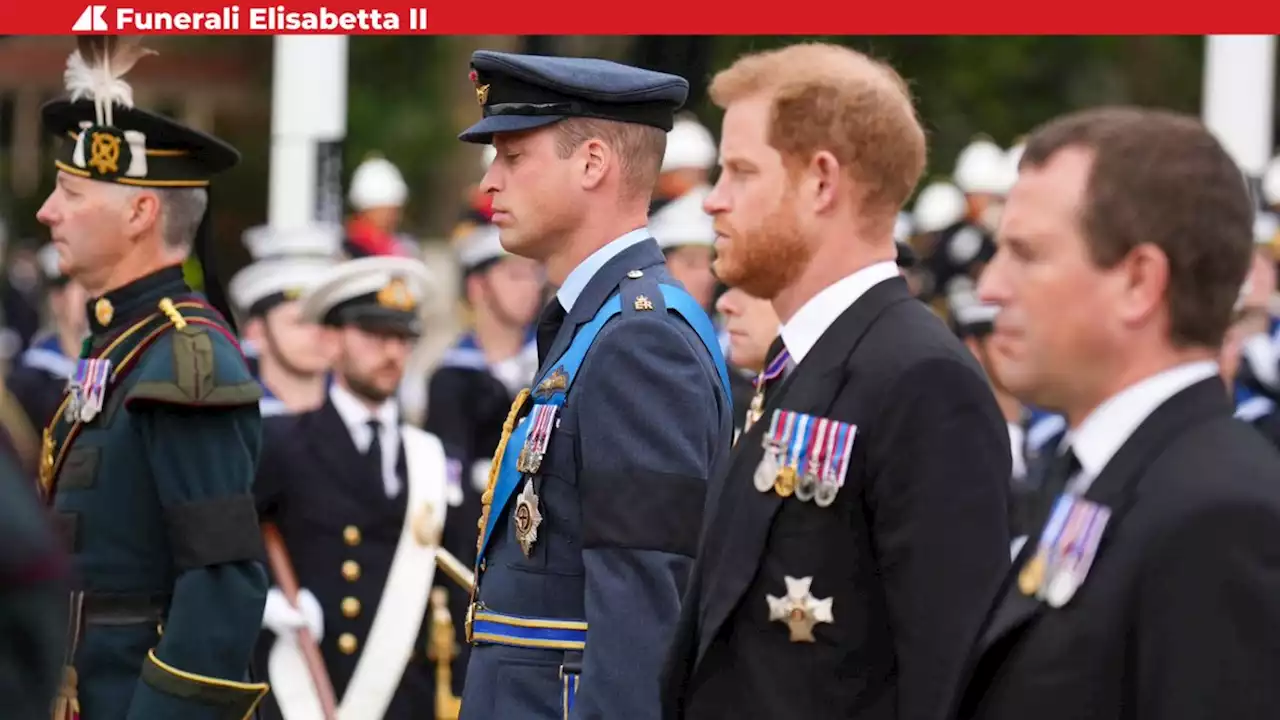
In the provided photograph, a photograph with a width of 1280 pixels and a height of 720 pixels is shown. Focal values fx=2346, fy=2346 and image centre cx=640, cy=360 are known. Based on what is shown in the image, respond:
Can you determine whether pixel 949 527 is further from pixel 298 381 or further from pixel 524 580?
pixel 298 381

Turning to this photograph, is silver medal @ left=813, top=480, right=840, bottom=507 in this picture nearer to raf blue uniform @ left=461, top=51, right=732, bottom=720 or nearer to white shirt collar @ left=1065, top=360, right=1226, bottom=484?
raf blue uniform @ left=461, top=51, right=732, bottom=720

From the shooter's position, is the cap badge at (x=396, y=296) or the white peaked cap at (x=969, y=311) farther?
the white peaked cap at (x=969, y=311)

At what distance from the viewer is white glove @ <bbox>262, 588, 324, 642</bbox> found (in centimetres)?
750

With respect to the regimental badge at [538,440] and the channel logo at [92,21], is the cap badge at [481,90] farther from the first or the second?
the channel logo at [92,21]

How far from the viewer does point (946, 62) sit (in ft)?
84.2

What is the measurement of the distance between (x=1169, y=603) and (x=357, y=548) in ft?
16.2

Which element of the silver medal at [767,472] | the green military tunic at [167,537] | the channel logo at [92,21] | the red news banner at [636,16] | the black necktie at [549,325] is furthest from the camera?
the red news banner at [636,16]

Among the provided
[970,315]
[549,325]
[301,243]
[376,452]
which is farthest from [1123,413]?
[301,243]

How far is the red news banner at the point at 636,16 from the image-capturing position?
707cm

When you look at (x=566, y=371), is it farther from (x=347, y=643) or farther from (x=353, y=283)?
(x=353, y=283)

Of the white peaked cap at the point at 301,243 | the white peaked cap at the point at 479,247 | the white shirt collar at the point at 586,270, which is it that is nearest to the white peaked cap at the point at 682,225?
the white peaked cap at the point at 301,243

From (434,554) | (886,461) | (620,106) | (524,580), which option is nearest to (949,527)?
(886,461)

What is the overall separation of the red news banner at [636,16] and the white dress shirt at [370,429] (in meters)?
1.30

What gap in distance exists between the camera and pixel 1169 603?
10.3ft
